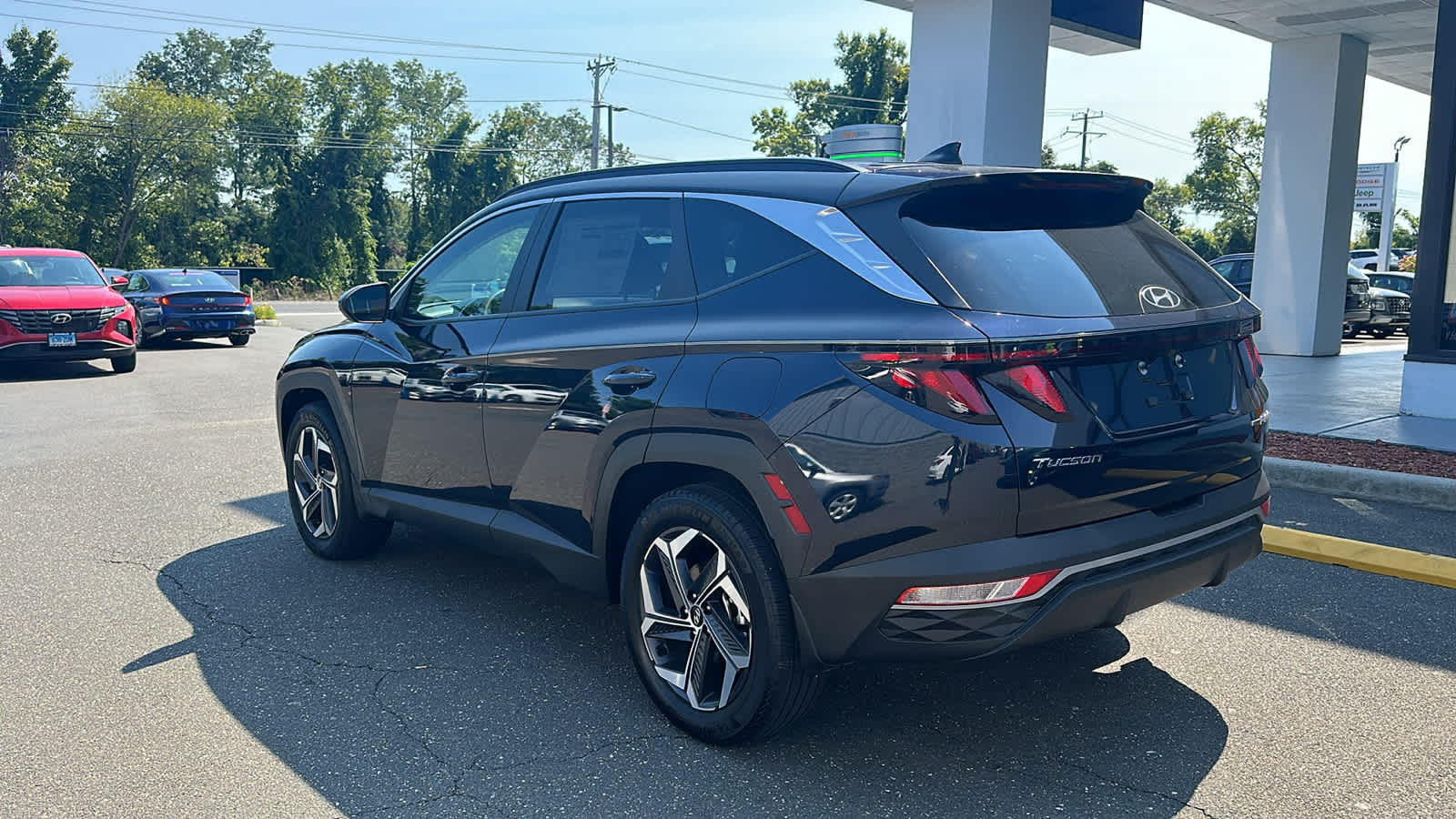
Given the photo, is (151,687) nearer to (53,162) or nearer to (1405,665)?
(1405,665)

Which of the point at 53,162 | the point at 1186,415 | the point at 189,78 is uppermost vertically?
the point at 189,78

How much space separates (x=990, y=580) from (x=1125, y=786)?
2.63 feet

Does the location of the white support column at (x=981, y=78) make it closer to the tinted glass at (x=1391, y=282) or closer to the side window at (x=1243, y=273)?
the side window at (x=1243, y=273)

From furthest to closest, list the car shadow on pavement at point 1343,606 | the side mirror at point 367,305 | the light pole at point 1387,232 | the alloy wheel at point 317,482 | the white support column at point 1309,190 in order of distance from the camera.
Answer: the light pole at point 1387,232
the white support column at point 1309,190
the alloy wheel at point 317,482
the side mirror at point 367,305
the car shadow on pavement at point 1343,606

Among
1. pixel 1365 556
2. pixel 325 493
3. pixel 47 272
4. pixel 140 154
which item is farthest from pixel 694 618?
pixel 140 154

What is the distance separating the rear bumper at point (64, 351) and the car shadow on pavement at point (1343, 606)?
1423 cm

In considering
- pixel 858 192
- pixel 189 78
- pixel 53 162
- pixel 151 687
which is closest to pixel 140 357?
pixel 151 687

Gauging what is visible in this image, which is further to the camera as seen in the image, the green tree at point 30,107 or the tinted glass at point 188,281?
the green tree at point 30,107

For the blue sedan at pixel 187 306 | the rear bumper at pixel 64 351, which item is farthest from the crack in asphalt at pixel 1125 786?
the blue sedan at pixel 187 306

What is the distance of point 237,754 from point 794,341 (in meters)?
2.11

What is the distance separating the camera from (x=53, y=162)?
5731cm

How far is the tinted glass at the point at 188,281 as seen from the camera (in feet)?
67.5

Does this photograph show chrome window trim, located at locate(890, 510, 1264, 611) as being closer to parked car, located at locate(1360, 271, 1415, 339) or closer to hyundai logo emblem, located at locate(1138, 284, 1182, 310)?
hyundai logo emblem, located at locate(1138, 284, 1182, 310)

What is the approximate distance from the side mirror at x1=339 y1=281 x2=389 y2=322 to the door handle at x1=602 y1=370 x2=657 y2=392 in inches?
71.3
